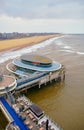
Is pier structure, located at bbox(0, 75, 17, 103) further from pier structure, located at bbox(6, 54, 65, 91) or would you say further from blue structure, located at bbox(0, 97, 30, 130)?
pier structure, located at bbox(6, 54, 65, 91)

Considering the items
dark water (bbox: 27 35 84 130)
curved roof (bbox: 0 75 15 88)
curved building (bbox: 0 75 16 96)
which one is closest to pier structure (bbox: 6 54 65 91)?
dark water (bbox: 27 35 84 130)

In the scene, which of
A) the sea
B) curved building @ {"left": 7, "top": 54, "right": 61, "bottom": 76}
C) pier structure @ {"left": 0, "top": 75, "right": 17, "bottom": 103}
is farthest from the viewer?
curved building @ {"left": 7, "top": 54, "right": 61, "bottom": 76}

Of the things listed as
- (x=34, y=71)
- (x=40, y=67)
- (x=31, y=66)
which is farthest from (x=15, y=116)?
(x=31, y=66)

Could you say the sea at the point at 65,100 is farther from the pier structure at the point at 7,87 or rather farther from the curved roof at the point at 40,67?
the pier structure at the point at 7,87

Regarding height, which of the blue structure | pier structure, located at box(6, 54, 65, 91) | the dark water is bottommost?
the dark water

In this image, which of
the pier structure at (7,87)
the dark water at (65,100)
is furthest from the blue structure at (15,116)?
the dark water at (65,100)

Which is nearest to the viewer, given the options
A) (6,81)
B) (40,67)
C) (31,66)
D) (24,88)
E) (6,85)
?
(6,85)

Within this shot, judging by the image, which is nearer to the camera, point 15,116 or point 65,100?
point 15,116

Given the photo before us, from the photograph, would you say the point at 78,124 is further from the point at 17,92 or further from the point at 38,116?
the point at 17,92

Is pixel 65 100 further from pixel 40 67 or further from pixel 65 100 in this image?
pixel 40 67
